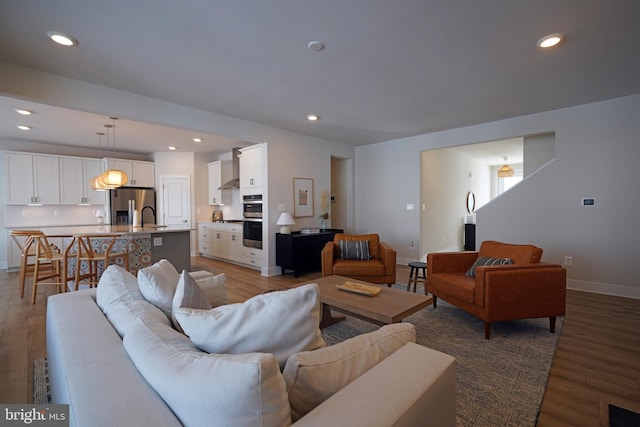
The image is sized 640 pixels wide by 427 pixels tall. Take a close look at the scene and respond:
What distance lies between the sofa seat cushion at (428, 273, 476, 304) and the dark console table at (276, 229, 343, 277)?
89.2 inches

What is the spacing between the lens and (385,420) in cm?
72

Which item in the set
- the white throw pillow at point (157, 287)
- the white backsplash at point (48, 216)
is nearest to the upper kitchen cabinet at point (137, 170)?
the white backsplash at point (48, 216)

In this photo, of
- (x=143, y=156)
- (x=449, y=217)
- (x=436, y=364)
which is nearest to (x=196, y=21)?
(x=436, y=364)

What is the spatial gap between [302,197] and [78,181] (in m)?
5.00

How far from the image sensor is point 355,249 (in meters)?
4.20

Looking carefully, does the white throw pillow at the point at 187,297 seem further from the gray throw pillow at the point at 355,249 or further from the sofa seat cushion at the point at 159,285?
the gray throw pillow at the point at 355,249

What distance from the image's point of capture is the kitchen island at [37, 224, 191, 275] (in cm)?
405

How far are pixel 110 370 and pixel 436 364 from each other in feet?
3.43

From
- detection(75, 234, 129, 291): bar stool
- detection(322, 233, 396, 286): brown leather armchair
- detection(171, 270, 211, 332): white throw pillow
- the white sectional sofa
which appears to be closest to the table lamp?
detection(322, 233, 396, 286): brown leather armchair

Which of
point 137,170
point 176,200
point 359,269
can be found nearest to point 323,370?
point 359,269

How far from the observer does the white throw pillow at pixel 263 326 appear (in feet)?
3.12

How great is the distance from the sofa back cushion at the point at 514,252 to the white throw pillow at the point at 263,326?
9.56ft

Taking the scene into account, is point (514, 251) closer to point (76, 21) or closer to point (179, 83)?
point (179, 83)

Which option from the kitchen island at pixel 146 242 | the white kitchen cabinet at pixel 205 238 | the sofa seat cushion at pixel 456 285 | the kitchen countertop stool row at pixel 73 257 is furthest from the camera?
the white kitchen cabinet at pixel 205 238
